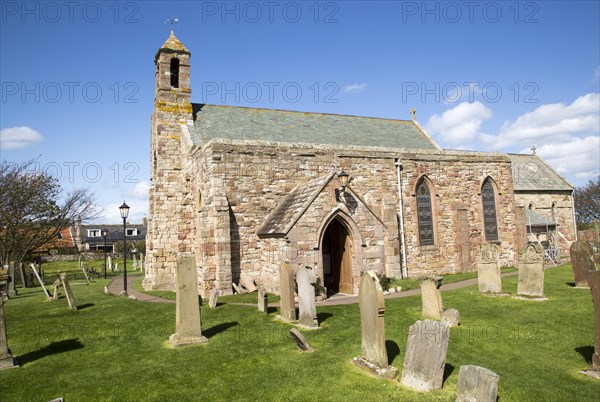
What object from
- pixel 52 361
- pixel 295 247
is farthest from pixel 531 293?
pixel 52 361

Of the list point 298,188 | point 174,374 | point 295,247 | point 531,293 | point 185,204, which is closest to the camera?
point 174,374

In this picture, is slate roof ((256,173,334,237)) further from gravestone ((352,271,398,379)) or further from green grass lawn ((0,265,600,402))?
gravestone ((352,271,398,379))

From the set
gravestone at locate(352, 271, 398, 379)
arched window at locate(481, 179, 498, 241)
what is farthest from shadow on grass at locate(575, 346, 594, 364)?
arched window at locate(481, 179, 498, 241)

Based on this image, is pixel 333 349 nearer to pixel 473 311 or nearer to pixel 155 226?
pixel 473 311

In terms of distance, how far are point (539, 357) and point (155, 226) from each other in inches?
674

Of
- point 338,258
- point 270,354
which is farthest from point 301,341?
point 338,258

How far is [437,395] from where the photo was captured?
6531mm

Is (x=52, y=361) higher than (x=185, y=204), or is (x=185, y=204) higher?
(x=185, y=204)

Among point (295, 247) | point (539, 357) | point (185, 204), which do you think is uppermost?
point (185, 204)

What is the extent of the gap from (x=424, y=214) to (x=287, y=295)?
12092 mm

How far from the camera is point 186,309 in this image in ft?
30.3

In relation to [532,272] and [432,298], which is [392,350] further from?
[532,272]

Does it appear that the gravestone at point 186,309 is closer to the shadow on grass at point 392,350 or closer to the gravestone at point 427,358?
the shadow on grass at point 392,350

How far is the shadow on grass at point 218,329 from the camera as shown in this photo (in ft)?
32.7
